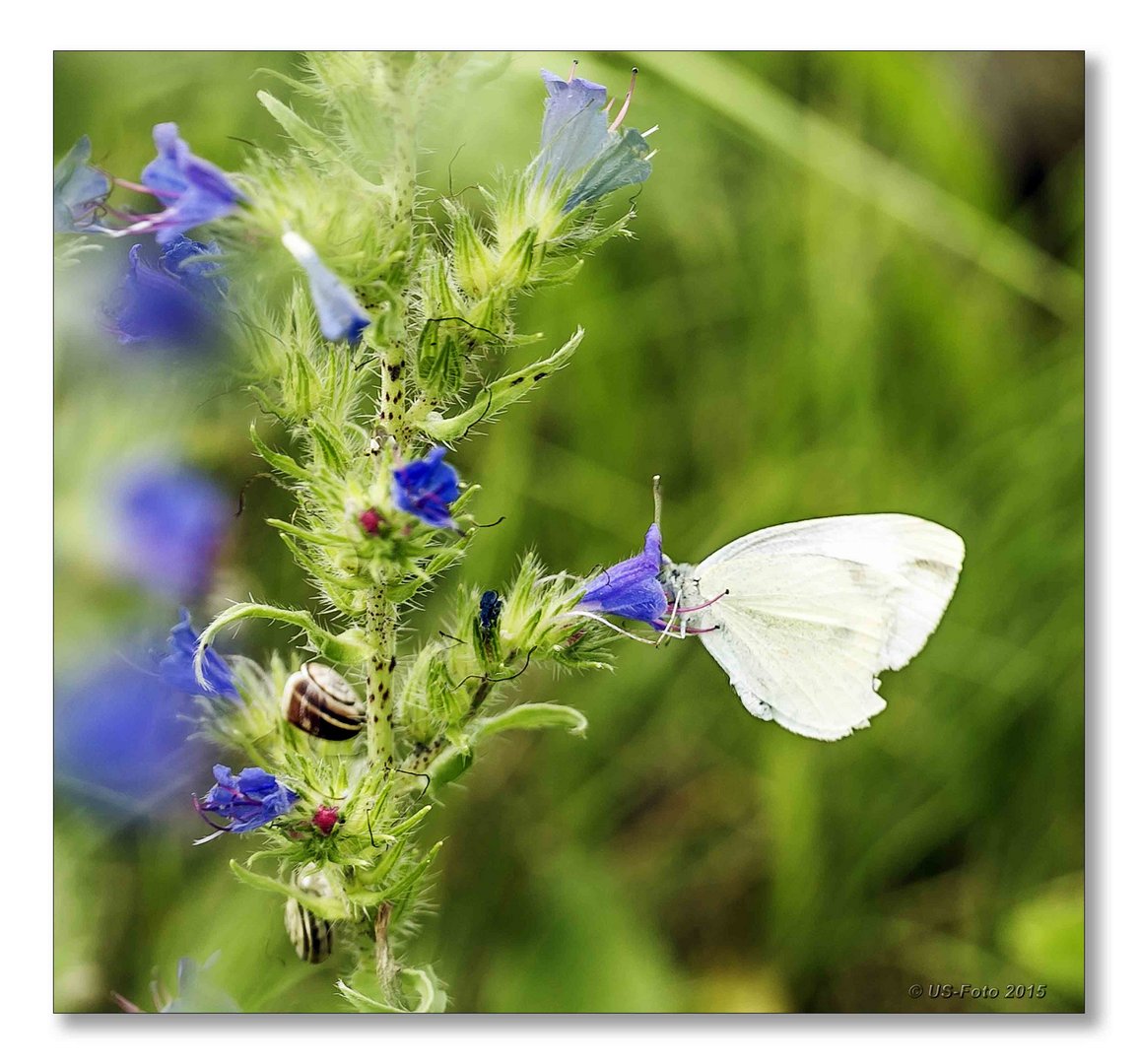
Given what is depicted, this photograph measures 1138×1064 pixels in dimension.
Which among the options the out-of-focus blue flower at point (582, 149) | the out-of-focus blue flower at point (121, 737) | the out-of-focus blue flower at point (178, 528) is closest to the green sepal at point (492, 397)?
the out-of-focus blue flower at point (582, 149)

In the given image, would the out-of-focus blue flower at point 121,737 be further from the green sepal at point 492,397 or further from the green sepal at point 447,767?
the green sepal at point 492,397

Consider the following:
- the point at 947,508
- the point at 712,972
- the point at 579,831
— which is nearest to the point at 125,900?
the point at 579,831

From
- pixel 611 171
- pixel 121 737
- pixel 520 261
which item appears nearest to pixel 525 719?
pixel 520 261

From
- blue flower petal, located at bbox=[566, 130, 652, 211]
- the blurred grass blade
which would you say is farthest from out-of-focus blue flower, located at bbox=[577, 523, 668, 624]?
the blurred grass blade

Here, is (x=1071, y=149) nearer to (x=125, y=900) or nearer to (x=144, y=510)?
(x=144, y=510)

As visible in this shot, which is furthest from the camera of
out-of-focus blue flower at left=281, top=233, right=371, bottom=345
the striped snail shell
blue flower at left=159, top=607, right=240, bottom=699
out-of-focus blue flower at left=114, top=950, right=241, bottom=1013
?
out-of-focus blue flower at left=114, top=950, right=241, bottom=1013

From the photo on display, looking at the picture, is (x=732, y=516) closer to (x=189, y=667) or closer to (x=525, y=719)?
(x=525, y=719)

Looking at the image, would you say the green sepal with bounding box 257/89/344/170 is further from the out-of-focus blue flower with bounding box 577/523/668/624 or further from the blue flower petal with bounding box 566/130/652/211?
the out-of-focus blue flower with bounding box 577/523/668/624
